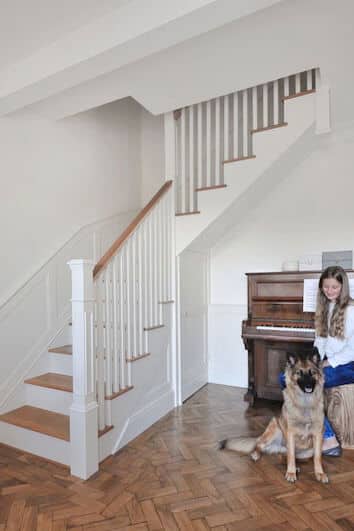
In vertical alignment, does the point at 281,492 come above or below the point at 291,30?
below

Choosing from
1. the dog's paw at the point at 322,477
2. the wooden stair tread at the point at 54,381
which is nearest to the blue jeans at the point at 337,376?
the dog's paw at the point at 322,477

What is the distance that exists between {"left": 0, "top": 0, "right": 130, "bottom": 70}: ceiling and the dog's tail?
2.82 m

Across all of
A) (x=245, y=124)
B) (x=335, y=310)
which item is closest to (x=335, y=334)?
(x=335, y=310)

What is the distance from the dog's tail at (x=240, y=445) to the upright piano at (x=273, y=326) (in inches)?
35.1

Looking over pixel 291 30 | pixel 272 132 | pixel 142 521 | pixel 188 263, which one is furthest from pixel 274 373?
pixel 291 30

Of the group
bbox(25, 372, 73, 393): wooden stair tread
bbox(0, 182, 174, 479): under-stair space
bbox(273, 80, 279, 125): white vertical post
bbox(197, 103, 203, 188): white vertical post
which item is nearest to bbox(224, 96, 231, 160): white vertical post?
bbox(197, 103, 203, 188): white vertical post

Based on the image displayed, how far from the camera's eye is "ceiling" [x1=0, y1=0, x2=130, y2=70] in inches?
67.6

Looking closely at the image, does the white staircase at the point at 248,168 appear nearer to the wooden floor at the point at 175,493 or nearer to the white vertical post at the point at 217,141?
the white vertical post at the point at 217,141

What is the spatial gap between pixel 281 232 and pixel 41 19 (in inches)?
107

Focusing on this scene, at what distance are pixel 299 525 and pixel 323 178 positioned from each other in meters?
2.91

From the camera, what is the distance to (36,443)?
7.47 feet

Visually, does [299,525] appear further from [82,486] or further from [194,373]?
[194,373]

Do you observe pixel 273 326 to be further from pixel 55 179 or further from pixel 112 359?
pixel 55 179

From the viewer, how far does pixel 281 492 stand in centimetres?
185
